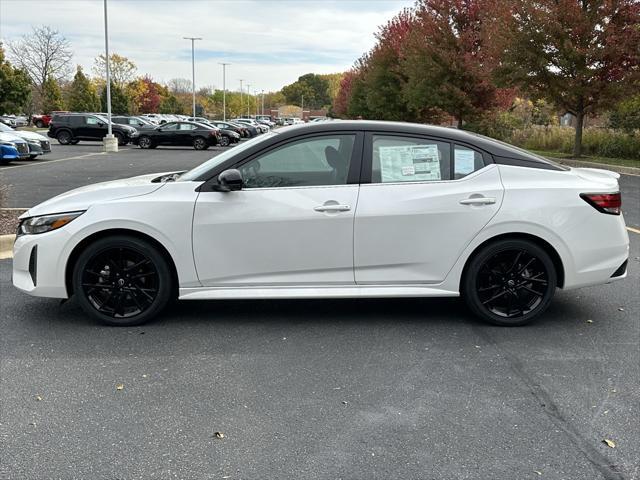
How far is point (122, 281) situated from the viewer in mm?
4797

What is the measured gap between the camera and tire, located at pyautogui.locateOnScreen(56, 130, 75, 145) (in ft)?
119

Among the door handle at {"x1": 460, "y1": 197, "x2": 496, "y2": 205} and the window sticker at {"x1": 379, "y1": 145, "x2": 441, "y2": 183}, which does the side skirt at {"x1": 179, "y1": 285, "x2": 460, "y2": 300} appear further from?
the window sticker at {"x1": 379, "y1": 145, "x2": 441, "y2": 183}

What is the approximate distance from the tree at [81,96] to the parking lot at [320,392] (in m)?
75.4

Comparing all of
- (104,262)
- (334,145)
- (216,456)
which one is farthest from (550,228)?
(104,262)

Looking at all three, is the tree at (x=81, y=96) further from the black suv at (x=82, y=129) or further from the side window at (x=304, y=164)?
the side window at (x=304, y=164)

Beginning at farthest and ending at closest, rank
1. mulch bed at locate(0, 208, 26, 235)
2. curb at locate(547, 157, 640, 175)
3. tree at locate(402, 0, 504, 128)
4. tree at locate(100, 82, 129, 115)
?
tree at locate(100, 82, 129, 115)
tree at locate(402, 0, 504, 128)
curb at locate(547, 157, 640, 175)
mulch bed at locate(0, 208, 26, 235)

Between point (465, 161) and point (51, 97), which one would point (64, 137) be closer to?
point (465, 161)

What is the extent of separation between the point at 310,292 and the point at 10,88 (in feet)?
170

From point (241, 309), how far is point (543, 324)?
2.44m

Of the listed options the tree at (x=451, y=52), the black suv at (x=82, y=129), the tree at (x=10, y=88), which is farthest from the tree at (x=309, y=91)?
the tree at (x=451, y=52)

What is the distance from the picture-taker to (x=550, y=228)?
189 inches

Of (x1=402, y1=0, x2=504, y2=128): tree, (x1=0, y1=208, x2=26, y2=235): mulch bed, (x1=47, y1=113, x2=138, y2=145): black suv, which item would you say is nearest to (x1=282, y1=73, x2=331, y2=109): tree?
(x1=47, y1=113, x2=138, y2=145): black suv

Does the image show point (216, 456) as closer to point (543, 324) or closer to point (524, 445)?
point (524, 445)

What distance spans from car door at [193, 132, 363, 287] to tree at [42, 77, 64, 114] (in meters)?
76.5
